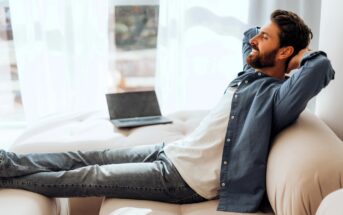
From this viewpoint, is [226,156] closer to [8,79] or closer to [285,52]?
[285,52]

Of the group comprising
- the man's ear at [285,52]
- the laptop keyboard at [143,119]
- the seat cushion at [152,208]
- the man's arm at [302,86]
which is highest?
the man's ear at [285,52]

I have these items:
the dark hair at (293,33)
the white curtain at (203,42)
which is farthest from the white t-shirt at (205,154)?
the white curtain at (203,42)

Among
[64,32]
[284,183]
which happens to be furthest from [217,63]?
[284,183]

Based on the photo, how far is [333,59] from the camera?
67.2 inches

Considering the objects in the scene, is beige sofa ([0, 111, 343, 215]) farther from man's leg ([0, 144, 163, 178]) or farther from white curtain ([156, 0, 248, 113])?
white curtain ([156, 0, 248, 113])

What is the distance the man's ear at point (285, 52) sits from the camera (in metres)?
1.53

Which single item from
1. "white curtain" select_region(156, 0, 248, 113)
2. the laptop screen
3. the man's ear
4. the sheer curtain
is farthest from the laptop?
the man's ear

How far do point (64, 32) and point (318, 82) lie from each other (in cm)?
172

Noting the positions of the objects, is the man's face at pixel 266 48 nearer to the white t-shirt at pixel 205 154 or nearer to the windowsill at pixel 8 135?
the white t-shirt at pixel 205 154

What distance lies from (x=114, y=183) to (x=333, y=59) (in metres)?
1.02

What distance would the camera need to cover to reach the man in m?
1.34

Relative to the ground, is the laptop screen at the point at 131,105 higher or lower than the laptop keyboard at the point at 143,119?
higher

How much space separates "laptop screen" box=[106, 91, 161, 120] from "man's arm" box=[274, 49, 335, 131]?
86 cm

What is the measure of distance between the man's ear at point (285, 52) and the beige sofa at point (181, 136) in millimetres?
232
